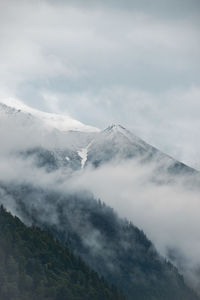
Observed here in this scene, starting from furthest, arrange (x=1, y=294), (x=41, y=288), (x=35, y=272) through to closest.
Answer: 1. (x=35, y=272)
2. (x=41, y=288)
3. (x=1, y=294)

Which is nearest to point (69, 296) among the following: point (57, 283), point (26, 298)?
point (57, 283)

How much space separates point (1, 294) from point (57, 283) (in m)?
34.3

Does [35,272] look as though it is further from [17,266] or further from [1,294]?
[1,294]

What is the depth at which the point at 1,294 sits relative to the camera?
17138 centimetres

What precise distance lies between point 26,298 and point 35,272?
22198 mm

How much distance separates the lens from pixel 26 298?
177625 millimetres

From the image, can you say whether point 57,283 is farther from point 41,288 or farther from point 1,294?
point 1,294

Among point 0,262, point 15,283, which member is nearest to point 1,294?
point 15,283

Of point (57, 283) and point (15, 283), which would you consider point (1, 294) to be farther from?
point (57, 283)

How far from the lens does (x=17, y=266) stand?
195 m

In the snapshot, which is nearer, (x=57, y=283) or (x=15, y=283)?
(x=15, y=283)

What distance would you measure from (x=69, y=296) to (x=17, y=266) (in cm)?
2645

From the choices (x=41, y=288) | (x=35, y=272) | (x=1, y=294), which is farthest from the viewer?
(x=35, y=272)

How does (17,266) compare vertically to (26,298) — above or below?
above
